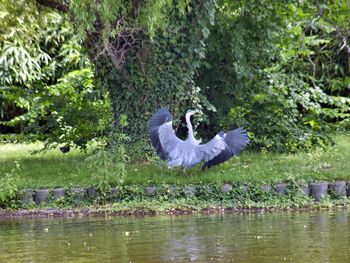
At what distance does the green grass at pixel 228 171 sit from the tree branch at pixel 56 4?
8.51 feet

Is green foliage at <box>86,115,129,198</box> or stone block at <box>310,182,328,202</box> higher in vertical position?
green foliage at <box>86,115,129,198</box>

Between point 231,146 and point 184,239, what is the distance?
345cm

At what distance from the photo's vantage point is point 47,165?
15.1 metres

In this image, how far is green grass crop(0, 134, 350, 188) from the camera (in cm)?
1292

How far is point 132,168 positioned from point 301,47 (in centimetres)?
410

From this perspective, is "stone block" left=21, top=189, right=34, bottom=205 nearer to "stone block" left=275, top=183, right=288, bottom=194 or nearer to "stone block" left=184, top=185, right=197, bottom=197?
"stone block" left=184, top=185, right=197, bottom=197

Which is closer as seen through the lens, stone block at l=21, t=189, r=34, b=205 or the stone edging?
the stone edging

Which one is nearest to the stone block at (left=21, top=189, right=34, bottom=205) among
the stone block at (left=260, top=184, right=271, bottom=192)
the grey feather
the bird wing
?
the grey feather

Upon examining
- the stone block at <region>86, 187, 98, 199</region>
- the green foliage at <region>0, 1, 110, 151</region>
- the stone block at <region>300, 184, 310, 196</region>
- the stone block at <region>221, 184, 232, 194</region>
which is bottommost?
the stone block at <region>300, 184, 310, 196</region>

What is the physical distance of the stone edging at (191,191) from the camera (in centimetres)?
1262

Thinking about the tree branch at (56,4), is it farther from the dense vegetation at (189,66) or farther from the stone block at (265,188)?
the stone block at (265,188)

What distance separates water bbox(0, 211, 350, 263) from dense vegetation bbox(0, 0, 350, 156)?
3293mm

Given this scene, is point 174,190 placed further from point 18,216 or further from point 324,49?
point 324,49

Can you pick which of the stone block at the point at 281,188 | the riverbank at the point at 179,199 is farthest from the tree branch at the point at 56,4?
the stone block at the point at 281,188
